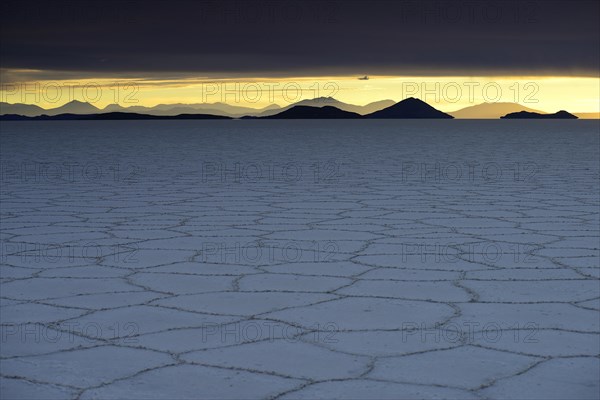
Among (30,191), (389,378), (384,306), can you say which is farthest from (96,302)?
(30,191)

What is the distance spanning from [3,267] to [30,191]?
3.40m

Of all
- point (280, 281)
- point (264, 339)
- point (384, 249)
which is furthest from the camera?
point (384, 249)

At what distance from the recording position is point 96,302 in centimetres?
279

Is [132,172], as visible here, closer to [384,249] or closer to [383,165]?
[383,165]

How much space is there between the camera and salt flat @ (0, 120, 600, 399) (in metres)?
2.04

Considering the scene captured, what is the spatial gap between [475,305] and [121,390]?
121 centimetres

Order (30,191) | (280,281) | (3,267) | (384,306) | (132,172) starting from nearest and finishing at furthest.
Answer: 1. (384,306)
2. (280,281)
3. (3,267)
4. (30,191)
5. (132,172)

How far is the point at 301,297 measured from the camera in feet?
9.37

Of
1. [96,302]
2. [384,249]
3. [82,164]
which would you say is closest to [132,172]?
[82,164]

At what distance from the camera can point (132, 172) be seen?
8891mm

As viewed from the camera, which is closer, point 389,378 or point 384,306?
point 389,378

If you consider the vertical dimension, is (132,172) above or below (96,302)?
above

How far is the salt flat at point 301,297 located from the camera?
204 cm

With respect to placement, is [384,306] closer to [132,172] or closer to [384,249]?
[384,249]
